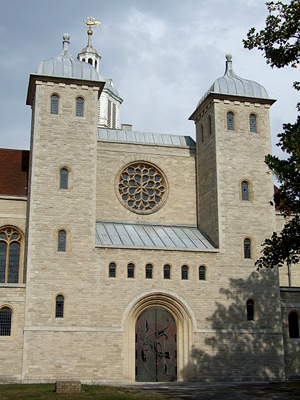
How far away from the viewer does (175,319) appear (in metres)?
28.0

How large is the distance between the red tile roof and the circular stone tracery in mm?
5104

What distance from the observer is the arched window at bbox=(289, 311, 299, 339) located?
29.1 m

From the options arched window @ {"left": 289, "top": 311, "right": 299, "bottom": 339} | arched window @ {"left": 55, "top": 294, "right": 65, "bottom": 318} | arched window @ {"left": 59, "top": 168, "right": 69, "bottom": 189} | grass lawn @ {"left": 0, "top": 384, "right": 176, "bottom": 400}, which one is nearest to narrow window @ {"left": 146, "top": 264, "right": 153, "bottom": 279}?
arched window @ {"left": 55, "top": 294, "right": 65, "bottom": 318}

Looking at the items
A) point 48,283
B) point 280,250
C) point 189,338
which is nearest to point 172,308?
point 189,338

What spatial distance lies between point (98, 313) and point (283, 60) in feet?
47.1

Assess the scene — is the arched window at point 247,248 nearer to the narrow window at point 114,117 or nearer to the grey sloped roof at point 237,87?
the grey sloped roof at point 237,87

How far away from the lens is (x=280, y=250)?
18250 millimetres

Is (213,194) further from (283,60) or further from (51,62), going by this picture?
(283,60)

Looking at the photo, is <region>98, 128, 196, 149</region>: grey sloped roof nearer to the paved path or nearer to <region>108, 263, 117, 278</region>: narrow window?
<region>108, 263, 117, 278</region>: narrow window

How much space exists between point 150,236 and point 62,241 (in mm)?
4504

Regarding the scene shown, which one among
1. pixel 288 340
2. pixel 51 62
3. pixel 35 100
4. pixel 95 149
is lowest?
pixel 288 340

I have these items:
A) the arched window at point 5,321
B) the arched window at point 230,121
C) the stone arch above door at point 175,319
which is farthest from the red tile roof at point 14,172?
the arched window at point 230,121

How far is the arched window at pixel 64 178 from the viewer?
28.3m

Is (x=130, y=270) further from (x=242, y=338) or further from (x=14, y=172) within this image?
(x=14, y=172)
